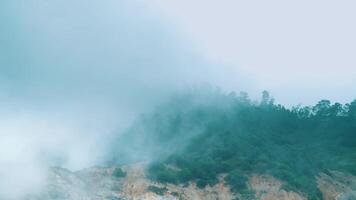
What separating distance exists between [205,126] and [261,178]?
981 inches

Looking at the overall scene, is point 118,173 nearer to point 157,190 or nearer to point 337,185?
point 157,190

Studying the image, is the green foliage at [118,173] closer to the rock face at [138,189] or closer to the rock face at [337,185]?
the rock face at [138,189]

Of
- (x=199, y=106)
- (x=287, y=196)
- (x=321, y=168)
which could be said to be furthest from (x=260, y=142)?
(x=199, y=106)

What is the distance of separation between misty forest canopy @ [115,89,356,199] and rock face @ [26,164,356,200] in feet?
4.83

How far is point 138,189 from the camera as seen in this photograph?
6141cm

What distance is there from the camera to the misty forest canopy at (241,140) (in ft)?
226

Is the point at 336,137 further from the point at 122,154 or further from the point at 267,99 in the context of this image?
the point at 122,154

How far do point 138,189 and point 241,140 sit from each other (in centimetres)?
Result: 2469

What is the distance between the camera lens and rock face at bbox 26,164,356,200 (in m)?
57.6

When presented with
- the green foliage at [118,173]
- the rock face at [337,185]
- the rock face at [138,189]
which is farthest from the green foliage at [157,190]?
the rock face at [337,185]

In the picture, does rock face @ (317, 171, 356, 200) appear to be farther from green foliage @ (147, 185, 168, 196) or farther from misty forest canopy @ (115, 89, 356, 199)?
green foliage @ (147, 185, 168, 196)

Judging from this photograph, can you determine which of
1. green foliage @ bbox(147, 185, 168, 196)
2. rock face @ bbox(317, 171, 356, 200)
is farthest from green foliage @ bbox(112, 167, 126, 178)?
rock face @ bbox(317, 171, 356, 200)

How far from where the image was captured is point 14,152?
2734 inches

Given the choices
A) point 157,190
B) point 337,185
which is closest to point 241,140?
point 337,185
